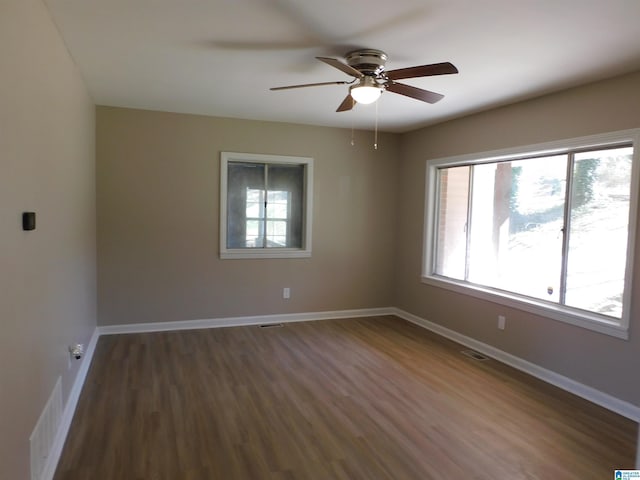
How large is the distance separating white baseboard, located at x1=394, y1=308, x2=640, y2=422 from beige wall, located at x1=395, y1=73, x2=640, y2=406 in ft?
0.15

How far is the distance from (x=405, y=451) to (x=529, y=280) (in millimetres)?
2166

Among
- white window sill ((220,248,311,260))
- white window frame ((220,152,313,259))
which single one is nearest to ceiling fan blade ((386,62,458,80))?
white window frame ((220,152,313,259))

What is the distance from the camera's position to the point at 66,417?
8.46ft

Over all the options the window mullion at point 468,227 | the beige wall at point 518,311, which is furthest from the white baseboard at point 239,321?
the window mullion at point 468,227

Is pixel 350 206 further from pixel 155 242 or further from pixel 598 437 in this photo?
pixel 598 437

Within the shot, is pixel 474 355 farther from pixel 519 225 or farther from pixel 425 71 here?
pixel 425 71

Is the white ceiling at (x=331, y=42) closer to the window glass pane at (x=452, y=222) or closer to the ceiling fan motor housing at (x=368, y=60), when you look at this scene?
the ceiling fan motor housing at (x=368, y=60)

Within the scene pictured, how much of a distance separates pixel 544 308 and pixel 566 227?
0.70 metres

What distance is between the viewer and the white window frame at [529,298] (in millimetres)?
2953

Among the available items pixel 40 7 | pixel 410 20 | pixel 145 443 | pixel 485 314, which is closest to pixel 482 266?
pixel 485 314

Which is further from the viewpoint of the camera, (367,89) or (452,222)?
(452,222)

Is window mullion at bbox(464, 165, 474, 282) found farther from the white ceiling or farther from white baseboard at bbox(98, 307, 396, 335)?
white baseboard at bbox(98, 307, 396, 335)

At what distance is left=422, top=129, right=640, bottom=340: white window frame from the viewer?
2953mm

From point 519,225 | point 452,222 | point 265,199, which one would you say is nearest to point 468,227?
point 452,222
